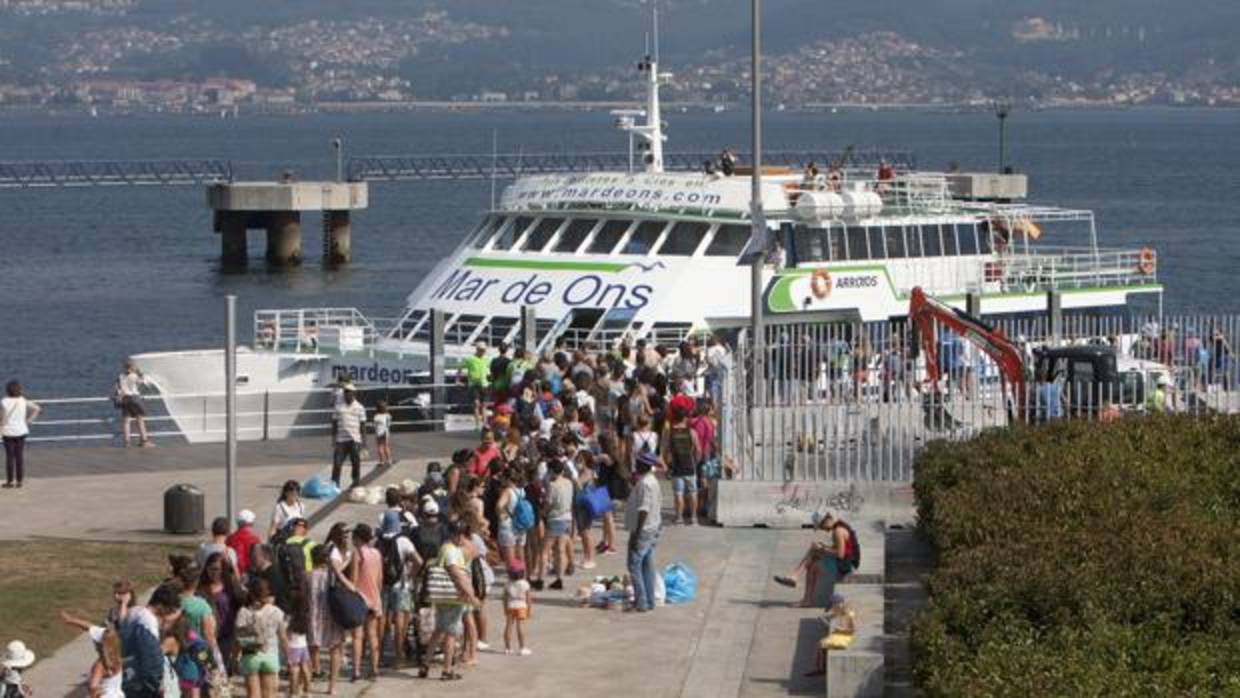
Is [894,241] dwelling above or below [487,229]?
below

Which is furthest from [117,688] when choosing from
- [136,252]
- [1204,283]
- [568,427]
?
[136,252]

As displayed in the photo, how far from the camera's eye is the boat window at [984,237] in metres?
42.9

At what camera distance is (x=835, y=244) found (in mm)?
40031

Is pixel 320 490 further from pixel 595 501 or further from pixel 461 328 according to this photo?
pixel 461 328

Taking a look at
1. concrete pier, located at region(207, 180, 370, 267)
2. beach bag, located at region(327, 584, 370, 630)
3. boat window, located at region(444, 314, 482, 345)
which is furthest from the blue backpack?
concrete pier, located at region(207, 180, 370, 267)

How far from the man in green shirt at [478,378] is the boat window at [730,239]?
18.3 ft

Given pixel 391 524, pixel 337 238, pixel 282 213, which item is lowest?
pixel 391 524

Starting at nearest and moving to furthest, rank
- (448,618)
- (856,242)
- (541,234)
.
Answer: (448,618) < (541,234) < (856,242)

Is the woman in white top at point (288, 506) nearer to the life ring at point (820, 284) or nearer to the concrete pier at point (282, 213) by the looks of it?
the life ring at point (820, 284)

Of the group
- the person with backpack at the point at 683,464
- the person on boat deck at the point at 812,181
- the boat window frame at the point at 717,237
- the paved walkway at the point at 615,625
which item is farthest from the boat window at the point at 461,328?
the person with backpack at the point at 683,464

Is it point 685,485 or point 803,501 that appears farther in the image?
point 803,501

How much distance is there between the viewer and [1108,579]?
17859mm

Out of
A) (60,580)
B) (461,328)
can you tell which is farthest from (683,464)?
(461,328)

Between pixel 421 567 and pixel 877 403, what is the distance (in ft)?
25.0
